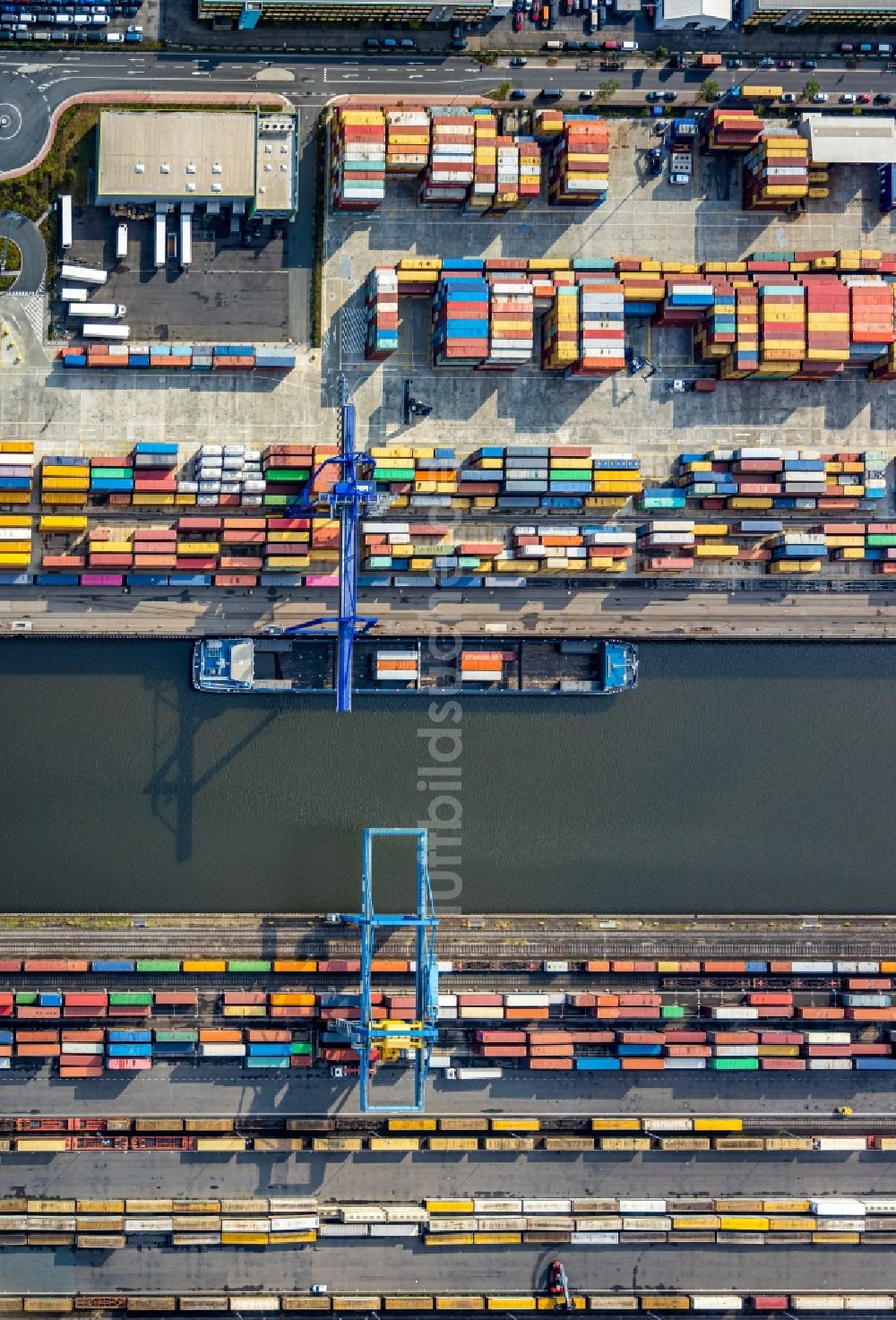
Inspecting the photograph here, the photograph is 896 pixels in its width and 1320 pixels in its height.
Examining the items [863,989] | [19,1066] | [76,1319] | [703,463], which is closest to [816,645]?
[703,463]

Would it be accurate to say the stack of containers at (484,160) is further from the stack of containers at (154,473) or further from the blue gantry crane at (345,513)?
the stack of containers at (154,473)

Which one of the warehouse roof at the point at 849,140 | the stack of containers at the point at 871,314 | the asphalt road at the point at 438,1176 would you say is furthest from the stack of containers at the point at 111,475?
Answer: the warehouse roof at the point at 849,140

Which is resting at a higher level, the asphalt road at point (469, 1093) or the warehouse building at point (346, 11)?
the warehouse building at point (346, 11)

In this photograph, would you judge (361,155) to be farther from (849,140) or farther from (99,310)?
(849,140)

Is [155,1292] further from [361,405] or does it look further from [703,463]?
[703,463]

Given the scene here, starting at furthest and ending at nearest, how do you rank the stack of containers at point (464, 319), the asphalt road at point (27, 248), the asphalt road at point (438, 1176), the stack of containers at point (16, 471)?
the asphalt road at point (27, 248), the stack of containers at point (16, 471), the stack of containers at point (464, 319), the asphalt road at point (438, 1176)

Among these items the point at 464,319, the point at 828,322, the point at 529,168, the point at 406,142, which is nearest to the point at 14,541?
the point at 464,319
